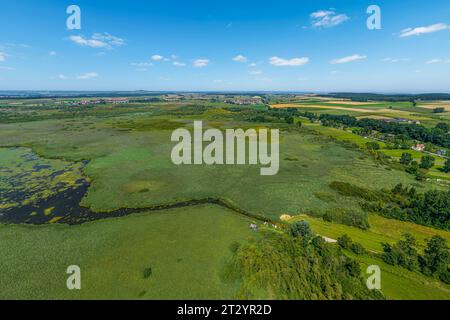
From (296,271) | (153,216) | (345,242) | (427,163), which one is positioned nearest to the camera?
(296,271)

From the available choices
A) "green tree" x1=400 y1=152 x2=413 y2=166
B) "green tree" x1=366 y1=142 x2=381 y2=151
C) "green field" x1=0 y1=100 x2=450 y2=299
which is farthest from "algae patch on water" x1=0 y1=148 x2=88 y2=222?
"green tree" x1=366 y1=142 x2=381 y2=151

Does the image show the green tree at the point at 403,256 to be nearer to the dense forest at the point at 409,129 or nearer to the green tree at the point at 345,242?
the green tree at the point at 345,242

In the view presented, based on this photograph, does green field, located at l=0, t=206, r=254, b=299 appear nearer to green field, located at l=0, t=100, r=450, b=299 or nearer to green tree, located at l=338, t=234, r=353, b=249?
green field, located at l=0, t=100, r=450, b=299

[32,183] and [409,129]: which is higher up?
[409,129]

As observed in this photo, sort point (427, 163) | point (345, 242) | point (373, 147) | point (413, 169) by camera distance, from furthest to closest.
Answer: point (373, 147)
point (427, 163)
point (413, 169)
point (345, 242)

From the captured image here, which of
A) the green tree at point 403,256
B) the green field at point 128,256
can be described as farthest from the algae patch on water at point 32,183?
the green tree at point 403,256

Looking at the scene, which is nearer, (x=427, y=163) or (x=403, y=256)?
(x=403, y=256)

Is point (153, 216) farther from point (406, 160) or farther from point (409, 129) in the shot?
point (409, 129)

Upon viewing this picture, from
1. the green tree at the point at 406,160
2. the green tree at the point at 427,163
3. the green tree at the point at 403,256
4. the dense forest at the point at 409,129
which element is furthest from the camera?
the dense forest at the point at 409,129

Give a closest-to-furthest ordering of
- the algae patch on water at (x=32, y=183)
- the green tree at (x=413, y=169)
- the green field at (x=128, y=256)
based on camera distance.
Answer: the green field at (x=128, y=256), the algae patch on water at (x=32, y=183), the green tree at (x=413, y=169)

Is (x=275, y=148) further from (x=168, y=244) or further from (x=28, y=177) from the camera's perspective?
(x=28, y=177)

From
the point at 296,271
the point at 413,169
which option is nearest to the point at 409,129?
the point at 413,169

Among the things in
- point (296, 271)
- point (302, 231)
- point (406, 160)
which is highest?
point (406, 160)
